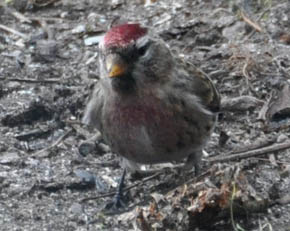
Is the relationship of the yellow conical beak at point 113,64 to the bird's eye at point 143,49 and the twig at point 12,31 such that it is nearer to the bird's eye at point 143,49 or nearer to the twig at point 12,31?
the bird's eye at point 143,49

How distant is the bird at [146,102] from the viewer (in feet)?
15.6

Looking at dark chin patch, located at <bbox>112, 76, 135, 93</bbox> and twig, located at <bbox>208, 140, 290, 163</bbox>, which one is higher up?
dark chin patch, located at <bbox>112, 76, 135, 93</bbox>

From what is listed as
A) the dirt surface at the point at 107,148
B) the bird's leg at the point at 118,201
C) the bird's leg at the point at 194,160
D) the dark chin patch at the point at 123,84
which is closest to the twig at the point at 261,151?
the dirt surface at the point at 107,148

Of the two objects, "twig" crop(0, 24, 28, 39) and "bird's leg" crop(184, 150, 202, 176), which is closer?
"bird's leg" crop(184, 150, 202, 176)

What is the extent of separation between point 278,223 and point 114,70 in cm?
112

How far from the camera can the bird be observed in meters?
4.75

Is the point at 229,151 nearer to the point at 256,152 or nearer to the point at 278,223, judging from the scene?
the point at 256,152

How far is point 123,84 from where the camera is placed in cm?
485

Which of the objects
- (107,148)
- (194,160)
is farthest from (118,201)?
(107,148)

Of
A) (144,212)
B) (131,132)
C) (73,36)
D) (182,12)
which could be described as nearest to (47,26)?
(73,36)

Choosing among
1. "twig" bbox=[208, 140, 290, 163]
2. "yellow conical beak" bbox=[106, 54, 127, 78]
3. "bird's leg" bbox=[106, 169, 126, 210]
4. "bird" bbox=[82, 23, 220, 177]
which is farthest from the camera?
"twig" bbox=[208, 140, 290, 163]

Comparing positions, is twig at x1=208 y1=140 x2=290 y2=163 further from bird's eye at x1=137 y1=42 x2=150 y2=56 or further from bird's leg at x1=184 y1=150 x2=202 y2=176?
bird's eye at x1=137 y1=42 x2=150 y2=56

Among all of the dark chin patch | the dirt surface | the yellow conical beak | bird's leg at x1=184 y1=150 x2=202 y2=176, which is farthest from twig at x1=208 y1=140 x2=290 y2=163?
the yellow conical beak

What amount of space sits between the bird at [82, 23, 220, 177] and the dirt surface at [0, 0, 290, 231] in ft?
0.77
